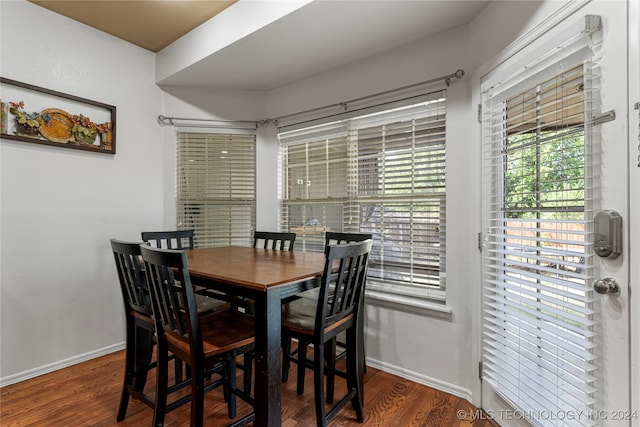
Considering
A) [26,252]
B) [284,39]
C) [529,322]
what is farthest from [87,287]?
[529,322]

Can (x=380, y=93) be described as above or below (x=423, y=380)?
above

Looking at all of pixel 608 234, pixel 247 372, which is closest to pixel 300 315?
pixel 247 372

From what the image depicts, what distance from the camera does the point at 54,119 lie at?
232 centimetres

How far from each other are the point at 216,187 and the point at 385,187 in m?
1.75

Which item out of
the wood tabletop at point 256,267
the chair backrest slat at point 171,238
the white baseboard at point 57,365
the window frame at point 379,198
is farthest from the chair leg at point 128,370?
the window frame at point 379,198

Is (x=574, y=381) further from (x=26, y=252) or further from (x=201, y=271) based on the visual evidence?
(x=26, y=252)

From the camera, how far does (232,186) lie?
3154 millimetres

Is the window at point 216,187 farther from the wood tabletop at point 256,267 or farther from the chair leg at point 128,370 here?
the chair leg at point 128,370

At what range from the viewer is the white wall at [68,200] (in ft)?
7.02

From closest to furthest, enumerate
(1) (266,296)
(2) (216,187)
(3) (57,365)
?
(1) (266,296), (3) (57,365), (2) (216,187)

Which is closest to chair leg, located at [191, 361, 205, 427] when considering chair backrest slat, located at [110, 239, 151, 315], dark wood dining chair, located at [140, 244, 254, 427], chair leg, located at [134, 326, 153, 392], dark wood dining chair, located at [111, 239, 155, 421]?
dark wood dining chair, located at [140, 244, 254, 427]

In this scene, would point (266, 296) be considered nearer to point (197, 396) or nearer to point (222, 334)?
point (222, 334)

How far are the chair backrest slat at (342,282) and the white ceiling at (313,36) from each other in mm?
1426

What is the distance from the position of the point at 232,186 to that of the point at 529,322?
106 inches
